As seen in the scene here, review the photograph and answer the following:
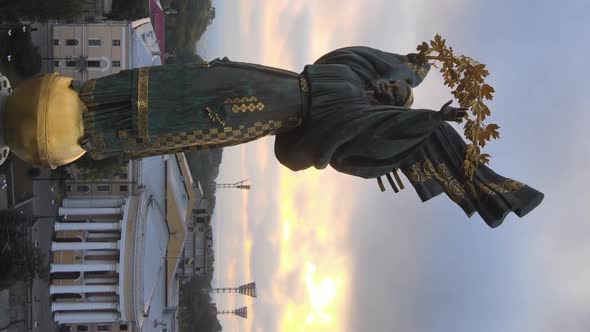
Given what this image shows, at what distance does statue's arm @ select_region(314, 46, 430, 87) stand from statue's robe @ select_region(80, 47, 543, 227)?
59 centimetres

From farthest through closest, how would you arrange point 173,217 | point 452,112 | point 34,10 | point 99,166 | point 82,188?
point 173,217
point 82,188
point 99,166
point 34,10
point 452,112

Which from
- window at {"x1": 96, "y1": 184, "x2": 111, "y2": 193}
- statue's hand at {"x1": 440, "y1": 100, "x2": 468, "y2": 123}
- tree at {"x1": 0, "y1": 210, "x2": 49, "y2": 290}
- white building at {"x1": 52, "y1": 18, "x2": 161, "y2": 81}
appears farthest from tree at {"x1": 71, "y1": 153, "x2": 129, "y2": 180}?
statue's hand at {"x1": 440, "y1": 100, "x2": 468, "y2": 123}

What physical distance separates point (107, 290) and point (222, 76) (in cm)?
2961

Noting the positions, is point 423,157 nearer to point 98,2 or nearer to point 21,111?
point 21,111

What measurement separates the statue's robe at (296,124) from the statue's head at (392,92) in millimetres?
460

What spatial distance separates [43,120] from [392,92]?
5.78 m

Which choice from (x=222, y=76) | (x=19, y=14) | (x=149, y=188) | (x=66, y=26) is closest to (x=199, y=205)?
(x=149, y=188)

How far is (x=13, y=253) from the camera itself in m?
25.2

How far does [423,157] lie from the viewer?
978 centimetres

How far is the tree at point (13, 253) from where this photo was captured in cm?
2444

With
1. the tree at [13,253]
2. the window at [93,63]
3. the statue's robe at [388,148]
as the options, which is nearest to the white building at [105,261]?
the tree at [13,253]

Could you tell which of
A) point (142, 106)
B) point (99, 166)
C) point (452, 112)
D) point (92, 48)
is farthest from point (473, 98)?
point (92, 48)

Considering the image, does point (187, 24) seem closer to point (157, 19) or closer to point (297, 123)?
point (157, 19)

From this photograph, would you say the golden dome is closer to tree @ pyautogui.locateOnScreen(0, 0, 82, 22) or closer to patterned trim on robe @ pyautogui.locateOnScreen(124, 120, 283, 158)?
patterned trim on robe @ pyautogui.locateOnScreen(124, 120, 283, 158)
